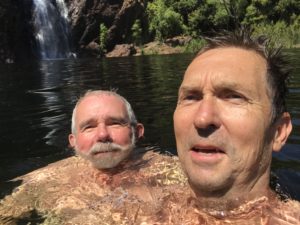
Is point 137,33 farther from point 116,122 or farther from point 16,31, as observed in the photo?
point 116,122

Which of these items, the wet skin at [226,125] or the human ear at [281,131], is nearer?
the wet skin at [226,125]

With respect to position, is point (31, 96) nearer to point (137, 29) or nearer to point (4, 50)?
point (4, 50)

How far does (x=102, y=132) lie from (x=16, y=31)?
41254 millimetres

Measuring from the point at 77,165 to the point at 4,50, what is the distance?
38.9 meters

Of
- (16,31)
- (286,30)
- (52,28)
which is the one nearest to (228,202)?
(16,31)

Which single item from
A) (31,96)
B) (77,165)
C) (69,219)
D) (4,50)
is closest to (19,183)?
(77,165)

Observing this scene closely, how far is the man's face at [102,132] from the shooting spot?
574 cm

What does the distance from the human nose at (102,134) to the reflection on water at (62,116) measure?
8.13 ft

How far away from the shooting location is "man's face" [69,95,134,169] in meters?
5.74

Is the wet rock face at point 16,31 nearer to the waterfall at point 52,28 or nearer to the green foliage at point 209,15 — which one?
the waterfall at point 52,28

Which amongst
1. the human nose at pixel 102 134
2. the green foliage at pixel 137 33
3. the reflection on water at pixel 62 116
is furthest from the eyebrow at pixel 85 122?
the green foliage at pixel 137 33

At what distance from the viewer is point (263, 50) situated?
10.4ft

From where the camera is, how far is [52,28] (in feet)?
152

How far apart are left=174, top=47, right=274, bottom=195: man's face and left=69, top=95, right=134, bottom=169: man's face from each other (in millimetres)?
2737
